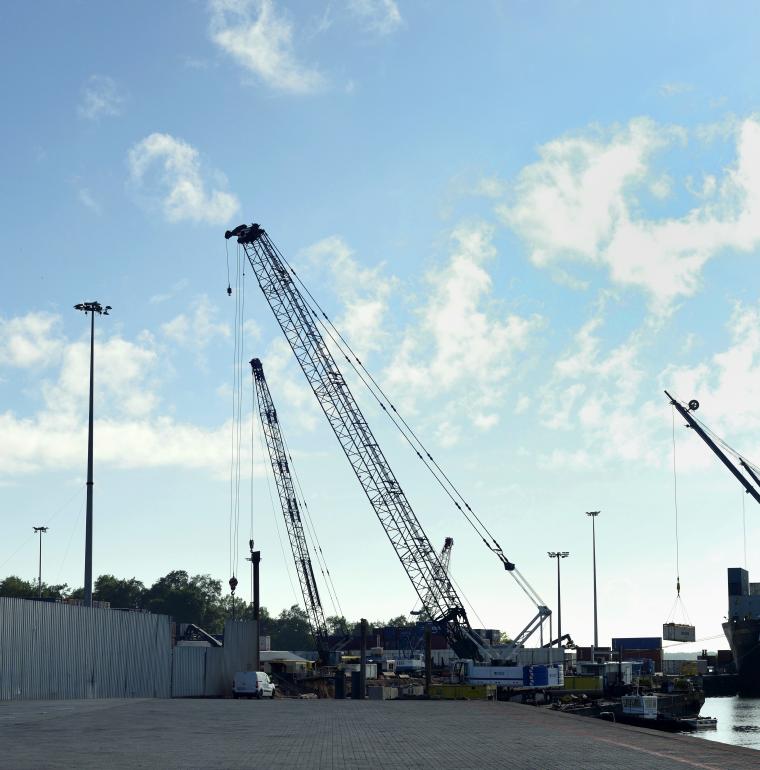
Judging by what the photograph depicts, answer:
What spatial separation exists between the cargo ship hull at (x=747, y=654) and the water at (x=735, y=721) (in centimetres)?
243

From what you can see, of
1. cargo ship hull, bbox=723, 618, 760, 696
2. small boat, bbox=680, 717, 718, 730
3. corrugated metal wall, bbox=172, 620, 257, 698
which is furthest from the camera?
cargo ship hull, bbox=723, 618, 760, 696

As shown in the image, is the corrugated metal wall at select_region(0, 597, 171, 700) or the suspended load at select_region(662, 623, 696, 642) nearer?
the corrugated metal wall at select_region(0, 597, 171, 700)

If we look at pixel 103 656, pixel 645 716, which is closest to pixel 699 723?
pixel 645 716

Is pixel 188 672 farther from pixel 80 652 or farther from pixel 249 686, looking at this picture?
pixel 80 652

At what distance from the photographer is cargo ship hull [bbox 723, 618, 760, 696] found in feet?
471

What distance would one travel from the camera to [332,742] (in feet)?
96.4

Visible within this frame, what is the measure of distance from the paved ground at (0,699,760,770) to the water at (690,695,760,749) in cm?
2425

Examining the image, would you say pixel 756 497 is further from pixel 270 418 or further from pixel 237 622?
pixel 237 622

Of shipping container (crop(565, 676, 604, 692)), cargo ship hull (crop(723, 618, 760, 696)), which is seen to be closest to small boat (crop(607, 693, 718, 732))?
shipping container (crop(565, 676, 604, 692))

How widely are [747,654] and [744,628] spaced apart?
362 cm

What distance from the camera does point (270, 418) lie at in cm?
13200

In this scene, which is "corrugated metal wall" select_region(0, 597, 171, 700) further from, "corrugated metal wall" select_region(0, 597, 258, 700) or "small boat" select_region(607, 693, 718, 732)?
"small boat" select_region(607, 693, 718, 732)

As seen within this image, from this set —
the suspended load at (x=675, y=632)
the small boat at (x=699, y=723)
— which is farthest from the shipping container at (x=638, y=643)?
the small boat at (x=699, y=723)

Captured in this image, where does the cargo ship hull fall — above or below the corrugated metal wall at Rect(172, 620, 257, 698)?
below
